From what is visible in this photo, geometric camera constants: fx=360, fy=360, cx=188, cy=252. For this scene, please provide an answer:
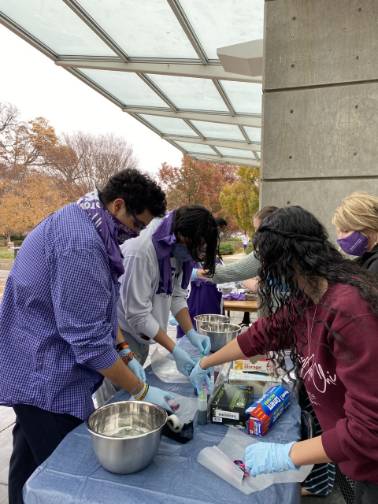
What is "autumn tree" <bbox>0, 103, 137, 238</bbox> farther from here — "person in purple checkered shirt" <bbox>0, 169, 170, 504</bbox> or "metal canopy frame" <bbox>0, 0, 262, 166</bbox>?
"person in purple checkered shirt" <bbox>0, 169, 170, 504</bbox>

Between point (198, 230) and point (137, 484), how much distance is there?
1.18 m

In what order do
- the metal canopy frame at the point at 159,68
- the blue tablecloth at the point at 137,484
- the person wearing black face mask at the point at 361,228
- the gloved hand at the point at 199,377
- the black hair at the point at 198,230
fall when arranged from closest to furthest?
1. the blue tablecloth at the point at 137,484
2. the gloved hand at the point at 199,377
3. the black hair at the point at 198,230
4. the person wearing black face mask at the point at 361,228
5. the metal canopy frame at the point at 159,68

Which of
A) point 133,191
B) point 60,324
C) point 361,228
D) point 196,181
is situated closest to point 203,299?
point 361,228

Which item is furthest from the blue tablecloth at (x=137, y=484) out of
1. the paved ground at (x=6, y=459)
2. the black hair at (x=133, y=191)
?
the paved ground at (x=6, y=459)

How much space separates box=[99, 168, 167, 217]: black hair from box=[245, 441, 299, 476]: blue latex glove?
993mm

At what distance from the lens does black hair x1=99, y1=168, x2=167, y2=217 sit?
4.93 feet

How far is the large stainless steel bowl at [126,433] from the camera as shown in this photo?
1.07 metres

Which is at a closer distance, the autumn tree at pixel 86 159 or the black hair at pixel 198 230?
the black hair at pixel 198 230

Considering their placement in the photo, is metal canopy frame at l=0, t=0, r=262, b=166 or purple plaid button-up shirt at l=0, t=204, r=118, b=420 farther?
metal canopy frame at l=0, t=0, r=262, b=166

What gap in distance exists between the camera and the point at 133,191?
150 cm

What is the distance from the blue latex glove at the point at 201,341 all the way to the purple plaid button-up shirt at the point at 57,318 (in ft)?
3.38

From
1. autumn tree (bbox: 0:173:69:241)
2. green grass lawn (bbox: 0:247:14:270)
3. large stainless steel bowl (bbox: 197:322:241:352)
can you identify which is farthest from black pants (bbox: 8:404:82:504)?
autumn tree (bbox: 0:173:69:241)

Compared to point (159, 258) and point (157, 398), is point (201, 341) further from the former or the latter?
point (157, 398)

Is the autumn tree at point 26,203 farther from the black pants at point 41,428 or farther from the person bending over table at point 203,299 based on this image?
the black pants at point 41,428
